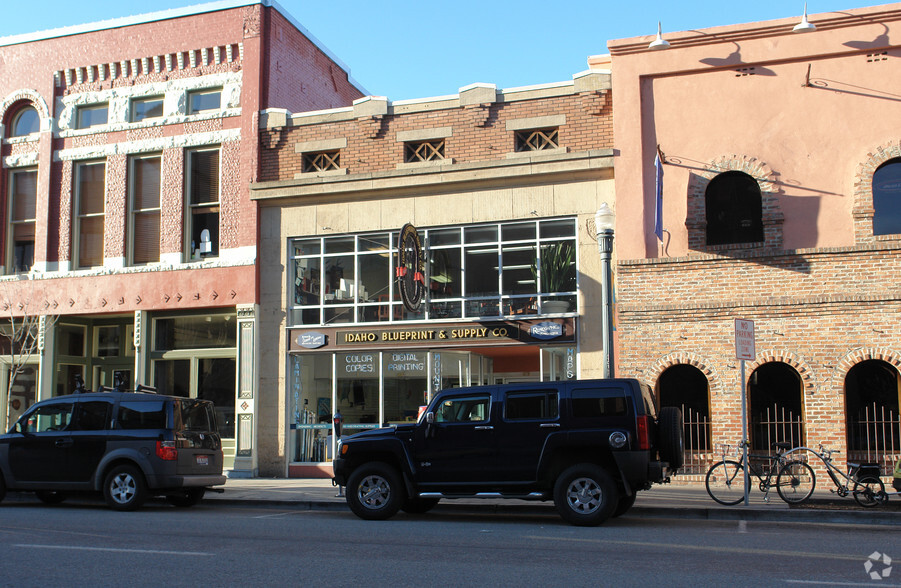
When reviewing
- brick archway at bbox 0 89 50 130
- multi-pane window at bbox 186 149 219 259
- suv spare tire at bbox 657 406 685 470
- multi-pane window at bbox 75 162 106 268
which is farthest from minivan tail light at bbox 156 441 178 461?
brick archway at bbox 0 89 50 130

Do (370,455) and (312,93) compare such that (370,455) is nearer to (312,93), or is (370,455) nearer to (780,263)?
(780,263)

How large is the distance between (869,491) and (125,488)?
421 inches

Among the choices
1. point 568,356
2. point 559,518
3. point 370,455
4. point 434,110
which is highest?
point 434,110

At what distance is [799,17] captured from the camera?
16.5 metres

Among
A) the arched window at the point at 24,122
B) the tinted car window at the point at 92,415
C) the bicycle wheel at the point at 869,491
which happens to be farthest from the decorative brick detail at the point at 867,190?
the arched window at the point at 24,122

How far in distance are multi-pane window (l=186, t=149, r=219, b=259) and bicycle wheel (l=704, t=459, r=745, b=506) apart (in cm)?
1307

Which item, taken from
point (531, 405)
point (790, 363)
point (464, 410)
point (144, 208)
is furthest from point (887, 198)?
point (144, 208)

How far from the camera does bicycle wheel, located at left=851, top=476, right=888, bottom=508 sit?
11883 millimetres

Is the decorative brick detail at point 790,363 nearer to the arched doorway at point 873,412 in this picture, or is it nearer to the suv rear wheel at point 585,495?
the arched doorway at point 873,412

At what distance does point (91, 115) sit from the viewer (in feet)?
74.2

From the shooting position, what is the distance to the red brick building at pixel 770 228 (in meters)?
15.6

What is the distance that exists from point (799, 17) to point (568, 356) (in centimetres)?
793

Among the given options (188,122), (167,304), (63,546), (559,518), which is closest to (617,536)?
(559,518)

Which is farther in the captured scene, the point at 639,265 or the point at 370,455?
the point at 639,265
